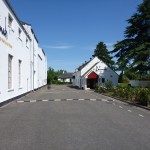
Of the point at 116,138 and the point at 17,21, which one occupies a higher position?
the point at 17,21

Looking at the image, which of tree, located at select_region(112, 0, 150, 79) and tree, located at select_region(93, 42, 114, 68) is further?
tree, located at select_region(93, 42, 114, 68)

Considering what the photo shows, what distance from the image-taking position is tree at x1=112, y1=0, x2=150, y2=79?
3462 cm

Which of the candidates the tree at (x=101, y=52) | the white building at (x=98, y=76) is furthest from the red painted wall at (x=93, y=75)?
the tree at (x=101, y=52)

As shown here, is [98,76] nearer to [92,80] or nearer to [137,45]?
[92,80]

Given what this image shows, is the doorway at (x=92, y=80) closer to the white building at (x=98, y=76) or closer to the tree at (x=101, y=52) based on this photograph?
the white building at (x=98, y=76)

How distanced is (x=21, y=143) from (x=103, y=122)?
4.25 metres

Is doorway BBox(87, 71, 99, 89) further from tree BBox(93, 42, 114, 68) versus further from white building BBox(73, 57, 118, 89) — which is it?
tree BBox(93, 42, 114, 68)

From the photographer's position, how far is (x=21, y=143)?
21.8 feet

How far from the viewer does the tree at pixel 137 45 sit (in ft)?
114

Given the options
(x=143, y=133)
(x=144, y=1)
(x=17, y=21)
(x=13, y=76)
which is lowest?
(x=143, y=133)

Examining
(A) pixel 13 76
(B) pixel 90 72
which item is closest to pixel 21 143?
(A) pixel 13 76

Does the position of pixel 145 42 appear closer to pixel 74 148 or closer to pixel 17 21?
pixel 17 21

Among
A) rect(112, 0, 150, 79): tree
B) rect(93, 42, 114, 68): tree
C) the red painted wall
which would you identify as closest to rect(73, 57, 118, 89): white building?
the red painted wall

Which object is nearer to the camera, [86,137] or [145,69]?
[86,137]
